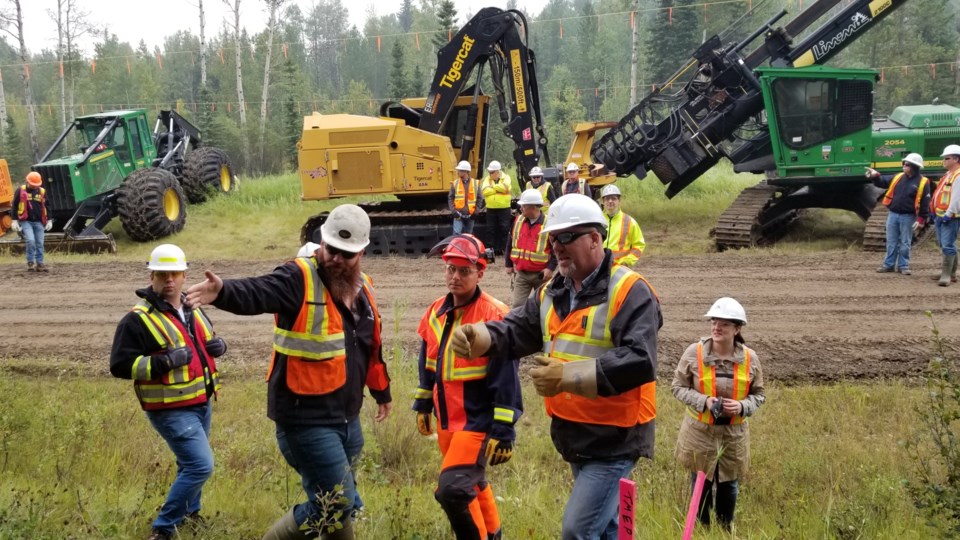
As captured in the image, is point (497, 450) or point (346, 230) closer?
point (346, 230)

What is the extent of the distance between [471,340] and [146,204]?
14967mm

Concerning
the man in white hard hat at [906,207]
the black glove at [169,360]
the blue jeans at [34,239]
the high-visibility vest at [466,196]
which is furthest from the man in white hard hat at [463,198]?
the black glove at [169,360]

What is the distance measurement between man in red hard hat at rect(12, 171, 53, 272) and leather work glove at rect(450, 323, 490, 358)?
1249 centimetres

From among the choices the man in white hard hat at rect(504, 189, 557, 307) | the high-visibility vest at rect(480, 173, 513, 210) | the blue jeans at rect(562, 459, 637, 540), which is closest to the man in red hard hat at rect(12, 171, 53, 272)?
the high-visibility vest at rect(480, 173, 513, 210)

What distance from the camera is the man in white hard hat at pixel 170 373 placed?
450 cm

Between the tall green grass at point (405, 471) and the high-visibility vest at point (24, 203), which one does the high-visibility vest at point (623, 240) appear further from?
the high-visibility vest at point (24, 203)

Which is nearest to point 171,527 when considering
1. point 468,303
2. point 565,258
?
point 468,303

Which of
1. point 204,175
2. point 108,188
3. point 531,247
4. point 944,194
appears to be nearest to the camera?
point 531,247

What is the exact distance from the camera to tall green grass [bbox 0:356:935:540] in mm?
4637

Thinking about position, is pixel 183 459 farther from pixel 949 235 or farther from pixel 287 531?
pixel 949 235

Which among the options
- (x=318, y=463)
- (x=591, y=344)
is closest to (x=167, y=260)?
(x=318, y=463)

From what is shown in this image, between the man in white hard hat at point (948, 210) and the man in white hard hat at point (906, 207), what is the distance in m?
0.22

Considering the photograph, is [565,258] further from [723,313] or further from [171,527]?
[171,527]

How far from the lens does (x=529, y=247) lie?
27.8ft
